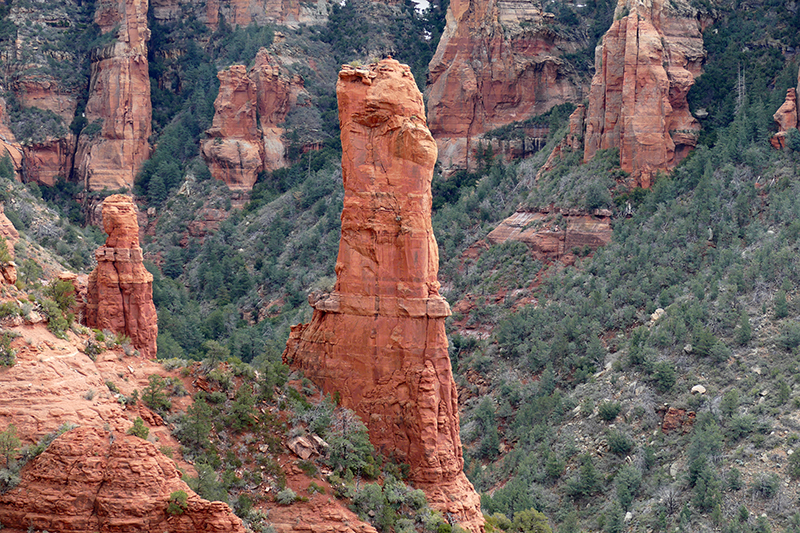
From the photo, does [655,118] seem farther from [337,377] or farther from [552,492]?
[337,377]

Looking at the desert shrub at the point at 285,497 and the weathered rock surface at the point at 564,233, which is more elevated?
the weathered rock surface at the point at 564,233

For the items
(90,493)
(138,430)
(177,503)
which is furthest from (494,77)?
(90,493)

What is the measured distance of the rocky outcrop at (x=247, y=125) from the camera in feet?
479

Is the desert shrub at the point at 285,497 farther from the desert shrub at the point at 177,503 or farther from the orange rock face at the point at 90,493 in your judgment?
the desert shrub at the point at 177,503

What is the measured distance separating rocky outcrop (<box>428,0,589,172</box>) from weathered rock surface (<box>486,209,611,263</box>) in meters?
27.6

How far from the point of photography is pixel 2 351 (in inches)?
1442

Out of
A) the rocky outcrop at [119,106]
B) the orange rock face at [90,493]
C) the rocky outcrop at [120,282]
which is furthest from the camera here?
the rocky outcrop at [119,106]

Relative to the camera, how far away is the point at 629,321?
273ft

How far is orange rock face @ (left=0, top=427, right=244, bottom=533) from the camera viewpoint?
34.6 meters

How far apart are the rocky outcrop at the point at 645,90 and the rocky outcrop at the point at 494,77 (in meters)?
26.9

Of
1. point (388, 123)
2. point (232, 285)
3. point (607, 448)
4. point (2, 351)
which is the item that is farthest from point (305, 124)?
point (2, 351)

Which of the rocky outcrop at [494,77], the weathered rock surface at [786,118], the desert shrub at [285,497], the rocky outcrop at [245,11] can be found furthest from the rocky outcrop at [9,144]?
the desert shrub at [285,497]

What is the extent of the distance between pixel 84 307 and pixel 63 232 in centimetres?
5511

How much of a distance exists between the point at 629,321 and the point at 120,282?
35527 mm
